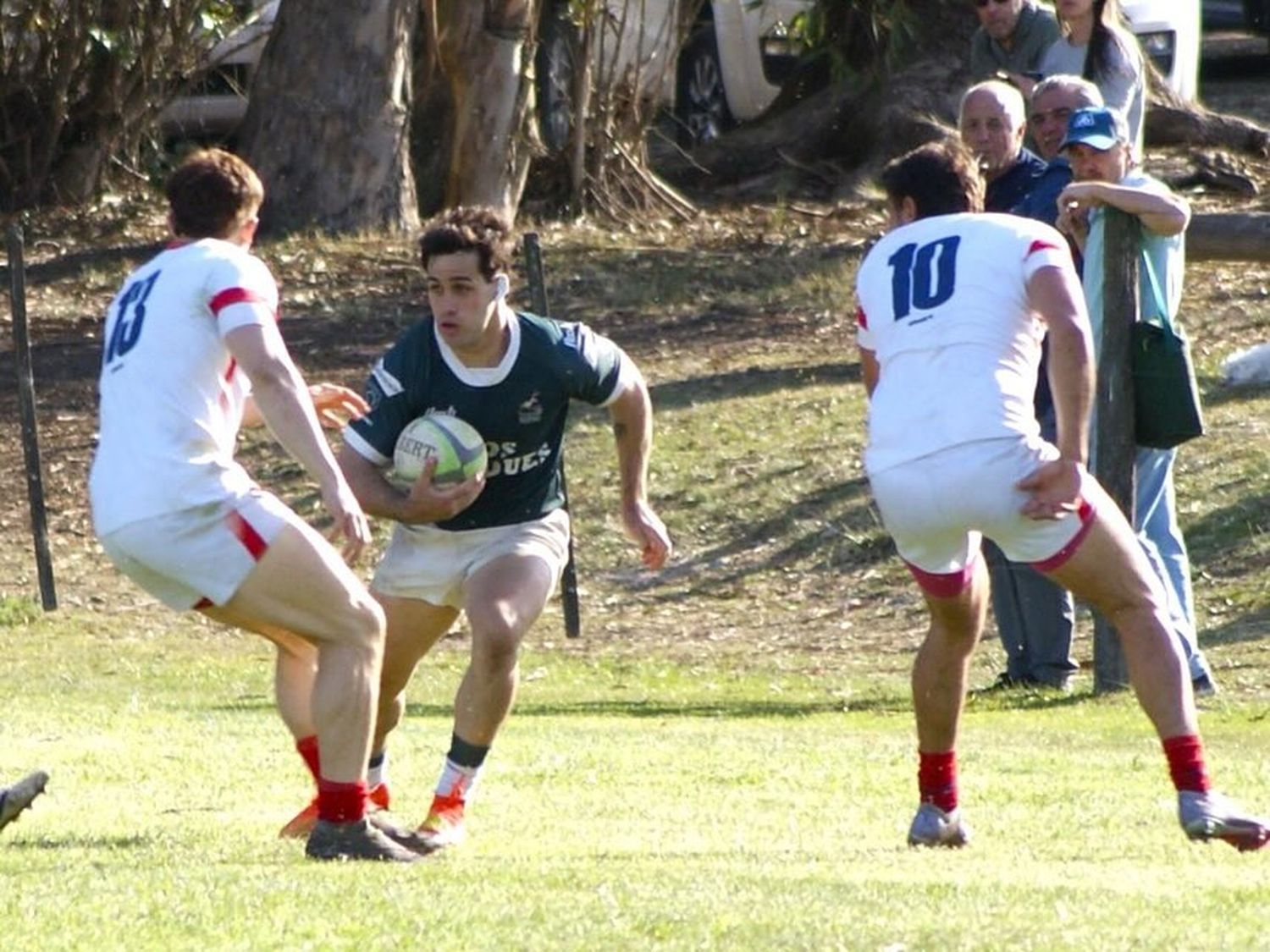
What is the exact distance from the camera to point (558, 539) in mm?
7727

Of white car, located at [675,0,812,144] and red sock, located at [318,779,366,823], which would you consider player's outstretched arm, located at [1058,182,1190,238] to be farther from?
white car, located at [675,0,812,144]

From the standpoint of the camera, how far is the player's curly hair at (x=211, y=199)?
6926 mm

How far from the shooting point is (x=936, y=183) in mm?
7180

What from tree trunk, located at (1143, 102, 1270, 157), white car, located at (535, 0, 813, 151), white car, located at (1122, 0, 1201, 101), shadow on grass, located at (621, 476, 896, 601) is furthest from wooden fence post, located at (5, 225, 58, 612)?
white car, located at (1122, 0, 1201, 101)

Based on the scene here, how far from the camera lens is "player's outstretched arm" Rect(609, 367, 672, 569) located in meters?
7.70

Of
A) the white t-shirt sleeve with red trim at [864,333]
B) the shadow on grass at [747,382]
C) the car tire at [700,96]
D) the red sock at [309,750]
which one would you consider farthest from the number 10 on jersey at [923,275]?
the car tire at [700,96]

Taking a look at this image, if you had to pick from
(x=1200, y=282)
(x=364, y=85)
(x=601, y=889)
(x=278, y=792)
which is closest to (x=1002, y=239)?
(x=601, y=889)

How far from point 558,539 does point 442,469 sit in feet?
1.76

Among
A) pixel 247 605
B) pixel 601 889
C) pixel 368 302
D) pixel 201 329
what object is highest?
pixel 201 329

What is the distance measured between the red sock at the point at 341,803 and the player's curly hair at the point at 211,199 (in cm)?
139

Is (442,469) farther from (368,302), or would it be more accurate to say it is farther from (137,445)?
(368,302)

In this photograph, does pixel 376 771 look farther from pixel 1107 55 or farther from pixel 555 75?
pixel 555 75

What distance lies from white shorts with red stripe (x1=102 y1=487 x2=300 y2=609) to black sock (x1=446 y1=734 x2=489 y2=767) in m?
0.94

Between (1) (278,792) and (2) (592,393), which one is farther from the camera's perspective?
(1) (278,792)
